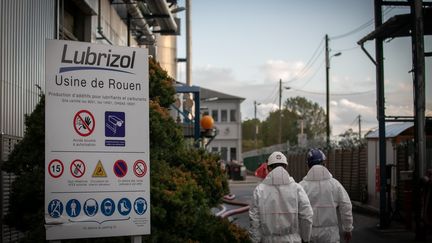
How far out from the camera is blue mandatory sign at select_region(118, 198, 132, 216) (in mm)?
6662

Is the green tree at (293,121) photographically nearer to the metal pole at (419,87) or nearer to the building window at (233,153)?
the building window at (233,153)

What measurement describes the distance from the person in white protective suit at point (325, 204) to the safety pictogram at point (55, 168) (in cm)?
315

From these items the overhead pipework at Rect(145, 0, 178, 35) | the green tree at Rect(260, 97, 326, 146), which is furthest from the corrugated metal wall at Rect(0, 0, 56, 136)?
the green tree at Rect(260, 97, 326, 146)

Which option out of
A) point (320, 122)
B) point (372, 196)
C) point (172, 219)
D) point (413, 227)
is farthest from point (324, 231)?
point (320, 122)

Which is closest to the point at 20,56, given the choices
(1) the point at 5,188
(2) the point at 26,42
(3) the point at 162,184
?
(2) the point at 26,42

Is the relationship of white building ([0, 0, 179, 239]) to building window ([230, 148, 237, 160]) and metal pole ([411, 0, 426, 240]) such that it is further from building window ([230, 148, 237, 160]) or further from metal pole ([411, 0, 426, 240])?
building window ([230, 148, 237, 160])

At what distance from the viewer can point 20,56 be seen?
1039 centimetres


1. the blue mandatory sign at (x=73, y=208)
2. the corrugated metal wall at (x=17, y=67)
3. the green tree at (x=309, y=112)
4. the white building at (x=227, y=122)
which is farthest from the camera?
the green tree at (x=309, y=112)

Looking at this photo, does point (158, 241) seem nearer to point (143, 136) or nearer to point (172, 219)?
point (172, 219)

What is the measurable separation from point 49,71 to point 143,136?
115 centimetres

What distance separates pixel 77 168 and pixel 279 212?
2161mm

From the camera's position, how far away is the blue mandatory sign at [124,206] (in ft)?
21.9

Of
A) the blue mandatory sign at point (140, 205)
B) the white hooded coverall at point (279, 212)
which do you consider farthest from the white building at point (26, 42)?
the white hooded coverall at point (279, 212)

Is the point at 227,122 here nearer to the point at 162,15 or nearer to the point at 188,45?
the point at 188,45
